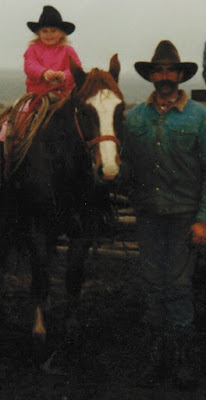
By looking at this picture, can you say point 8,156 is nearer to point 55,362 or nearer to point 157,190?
point 157,190

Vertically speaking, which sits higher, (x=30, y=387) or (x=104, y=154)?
(x=104, y=154)

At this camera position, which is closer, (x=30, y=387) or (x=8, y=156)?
(x=30, y=387)

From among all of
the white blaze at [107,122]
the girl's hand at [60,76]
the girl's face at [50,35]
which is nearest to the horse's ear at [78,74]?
the white blaze at [107,122]

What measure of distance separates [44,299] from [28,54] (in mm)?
2468

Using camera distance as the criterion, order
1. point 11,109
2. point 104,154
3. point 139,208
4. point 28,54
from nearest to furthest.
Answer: point 104,154 < point 139,208 < point 11,109 < point 28,54

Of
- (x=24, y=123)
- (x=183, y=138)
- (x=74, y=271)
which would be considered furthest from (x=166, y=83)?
(x=74, y=271)

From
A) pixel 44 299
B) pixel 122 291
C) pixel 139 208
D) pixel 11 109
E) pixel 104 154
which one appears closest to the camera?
pixel 104 154

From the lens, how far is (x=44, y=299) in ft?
15.2

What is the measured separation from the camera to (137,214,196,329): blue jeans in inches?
164

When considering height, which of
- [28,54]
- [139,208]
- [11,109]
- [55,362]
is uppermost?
[28,54]

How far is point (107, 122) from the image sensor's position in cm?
379

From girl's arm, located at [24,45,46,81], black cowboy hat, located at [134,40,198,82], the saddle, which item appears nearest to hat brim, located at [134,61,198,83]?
black cowboy hat, located at [134,40,198,82]

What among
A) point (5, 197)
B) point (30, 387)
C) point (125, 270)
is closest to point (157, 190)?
point (5, 197)

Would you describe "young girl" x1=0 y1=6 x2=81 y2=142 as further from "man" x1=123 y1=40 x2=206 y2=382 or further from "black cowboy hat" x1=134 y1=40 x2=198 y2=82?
"man" x1=123 y1=40 x2=206 y2=382
